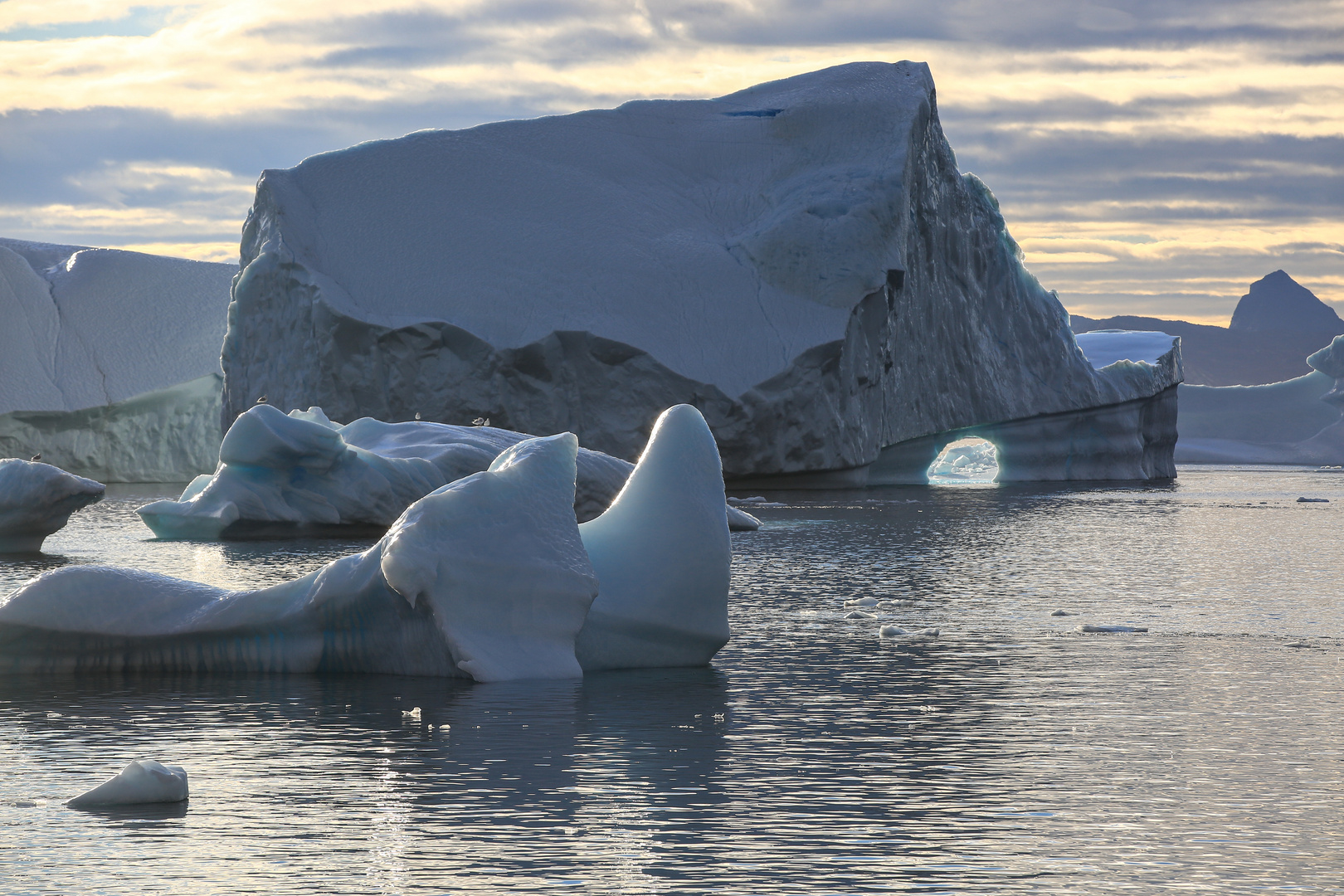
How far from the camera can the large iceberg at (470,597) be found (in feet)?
17.4

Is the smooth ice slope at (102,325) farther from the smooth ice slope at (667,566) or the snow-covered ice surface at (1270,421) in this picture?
the snow-covered ice surface at (1270,421)

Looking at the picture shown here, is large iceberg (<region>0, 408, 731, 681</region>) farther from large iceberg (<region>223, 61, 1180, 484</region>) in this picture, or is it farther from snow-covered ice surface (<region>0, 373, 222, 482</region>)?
snow-covered ice surface (<region>0, 373, 222, 482</region>)

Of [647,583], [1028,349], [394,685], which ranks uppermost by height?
[1028,349]

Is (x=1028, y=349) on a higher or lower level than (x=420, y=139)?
lower

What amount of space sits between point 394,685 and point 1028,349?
77.0 feet

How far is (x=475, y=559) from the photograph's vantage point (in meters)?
5.24

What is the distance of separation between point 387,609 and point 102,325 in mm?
30304

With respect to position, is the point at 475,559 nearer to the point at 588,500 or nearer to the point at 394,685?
the point at 394,685

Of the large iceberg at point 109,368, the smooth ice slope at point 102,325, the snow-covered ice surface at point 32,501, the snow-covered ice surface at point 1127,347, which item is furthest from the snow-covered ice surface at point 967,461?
the snow-covered ice surface at point 32,501

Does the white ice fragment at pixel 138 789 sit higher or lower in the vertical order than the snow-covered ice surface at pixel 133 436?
lower

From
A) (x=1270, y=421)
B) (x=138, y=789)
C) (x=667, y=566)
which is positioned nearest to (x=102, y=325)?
(x=667, y=566)

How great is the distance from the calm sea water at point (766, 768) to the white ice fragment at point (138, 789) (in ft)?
0.25

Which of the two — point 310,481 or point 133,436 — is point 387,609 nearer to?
point 310,481

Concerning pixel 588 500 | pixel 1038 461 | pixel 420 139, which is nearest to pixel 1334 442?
pixel 1038 461
